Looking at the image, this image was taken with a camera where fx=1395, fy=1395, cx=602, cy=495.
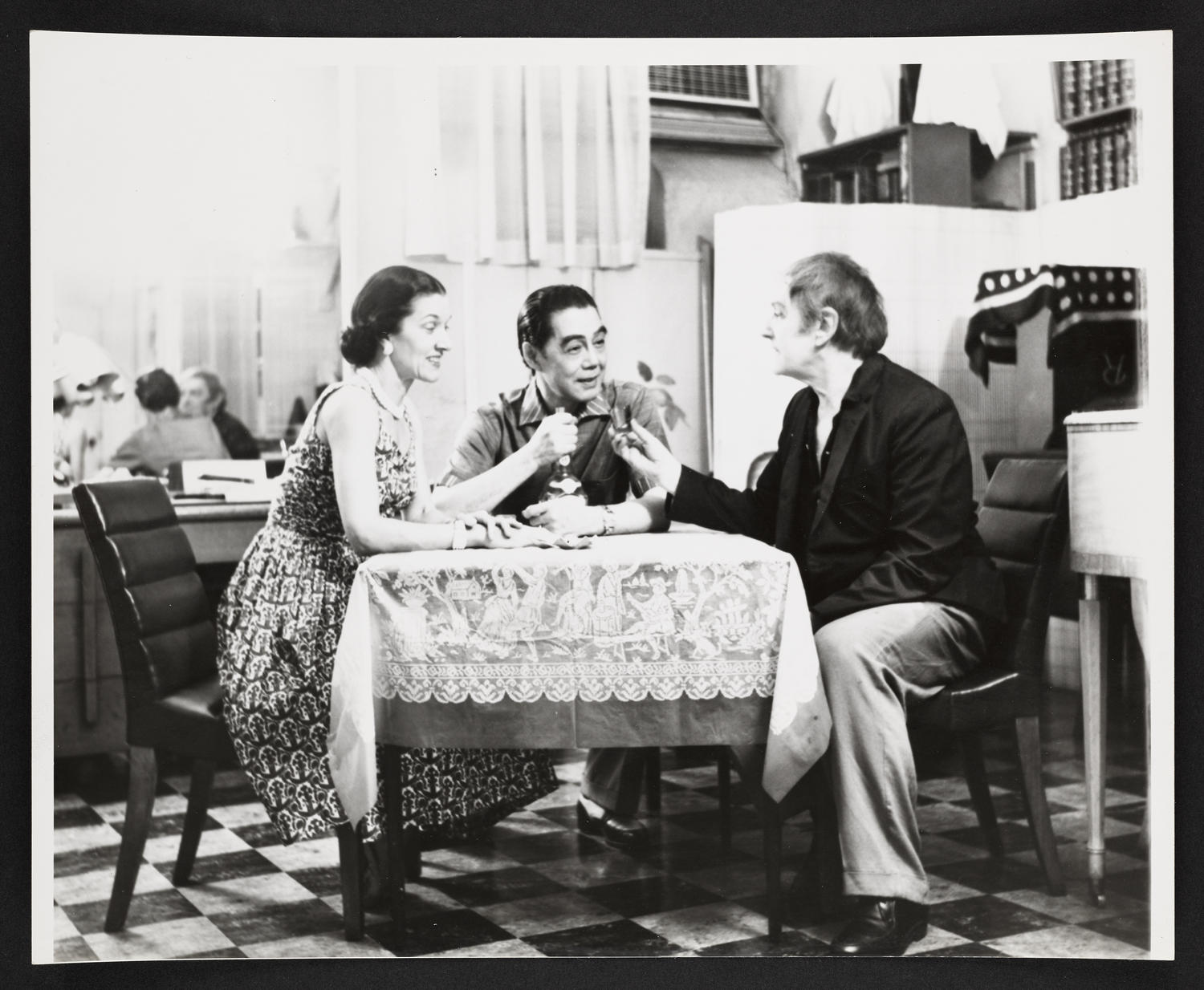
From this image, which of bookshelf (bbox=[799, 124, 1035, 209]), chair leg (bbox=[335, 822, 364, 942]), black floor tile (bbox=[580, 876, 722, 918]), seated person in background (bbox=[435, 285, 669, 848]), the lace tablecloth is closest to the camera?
the lace tablecloth

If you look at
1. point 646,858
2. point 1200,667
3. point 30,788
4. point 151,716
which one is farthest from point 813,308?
point 30,788

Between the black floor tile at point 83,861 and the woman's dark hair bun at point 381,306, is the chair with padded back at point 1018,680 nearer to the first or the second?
the woman's dark hair bun at point 381,306

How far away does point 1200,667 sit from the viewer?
2.64 meters

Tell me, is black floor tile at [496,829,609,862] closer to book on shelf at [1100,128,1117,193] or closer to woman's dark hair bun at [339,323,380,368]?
woman's dark hair bun at [339,323,380,368]

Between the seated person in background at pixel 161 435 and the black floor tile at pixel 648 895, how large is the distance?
146 centimetres

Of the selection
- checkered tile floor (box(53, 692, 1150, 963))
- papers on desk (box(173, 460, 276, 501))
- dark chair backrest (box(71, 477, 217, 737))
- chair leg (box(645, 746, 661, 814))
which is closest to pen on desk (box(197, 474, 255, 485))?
papers on desk (box(173, 460, 276, 501))

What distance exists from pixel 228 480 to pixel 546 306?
3.46 ft

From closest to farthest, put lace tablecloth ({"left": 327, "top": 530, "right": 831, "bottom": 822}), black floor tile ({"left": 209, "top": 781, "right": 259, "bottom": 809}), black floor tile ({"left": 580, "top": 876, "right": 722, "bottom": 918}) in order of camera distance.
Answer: lace tablecloth ({"left": 327, "top": 530, "right": 831, "bottom": 822}) → black floor tile ({"left": 580, "top": 876, "right": 722, "bottom": 918}) → black floor tile ({"left": 209, "top": 781, "right": 259, "bottom": 809})

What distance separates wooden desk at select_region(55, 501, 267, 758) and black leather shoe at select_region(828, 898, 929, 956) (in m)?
1.93

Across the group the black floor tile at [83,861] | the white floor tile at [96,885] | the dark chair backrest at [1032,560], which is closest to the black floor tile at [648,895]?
the dark chair backrest at [1032,560]

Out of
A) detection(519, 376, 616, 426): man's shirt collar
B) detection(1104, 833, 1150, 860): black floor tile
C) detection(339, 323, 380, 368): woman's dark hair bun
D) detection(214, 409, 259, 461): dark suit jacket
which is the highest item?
detection(339, 323, 380, 368): woman's dark hair bun

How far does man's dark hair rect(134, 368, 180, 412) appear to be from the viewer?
327 centimetres
